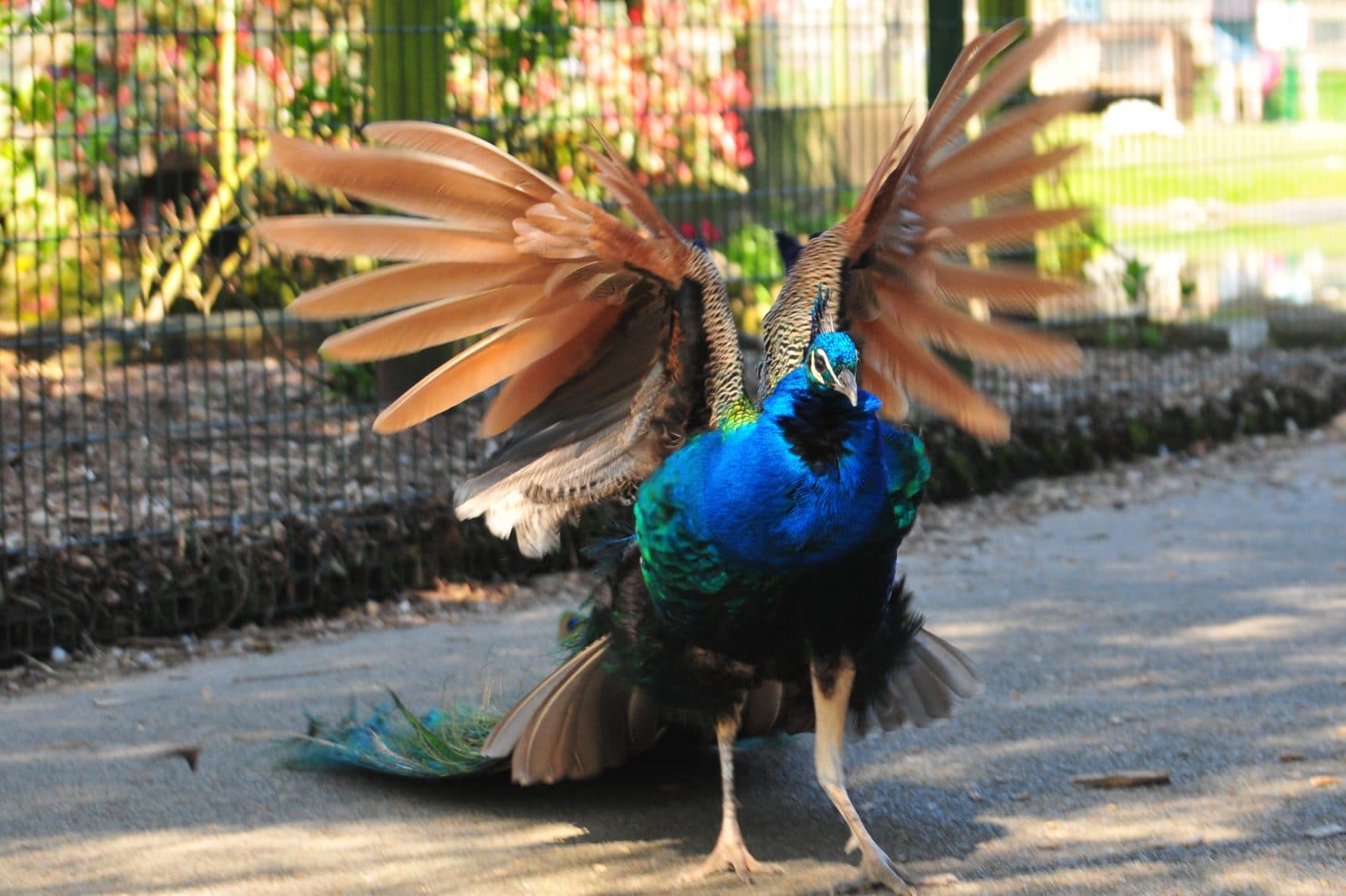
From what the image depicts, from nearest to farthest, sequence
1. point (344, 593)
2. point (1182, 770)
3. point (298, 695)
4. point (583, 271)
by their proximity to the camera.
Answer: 1. point (583, 271)
2. point (1182, 770)
3. point (298, 695)
4. point (344, 593)

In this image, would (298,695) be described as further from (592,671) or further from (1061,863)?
(1061,863)

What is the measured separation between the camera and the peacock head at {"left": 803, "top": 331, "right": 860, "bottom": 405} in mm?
3227

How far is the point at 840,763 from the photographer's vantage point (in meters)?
3.74

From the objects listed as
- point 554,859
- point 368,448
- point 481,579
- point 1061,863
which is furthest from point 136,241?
point 1061,863

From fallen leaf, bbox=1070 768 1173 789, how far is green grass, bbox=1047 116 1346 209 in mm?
4158

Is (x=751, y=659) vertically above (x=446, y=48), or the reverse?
(x=446, y=48)

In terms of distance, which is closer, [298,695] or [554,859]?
[554,859]

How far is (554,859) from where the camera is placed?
3.78 m

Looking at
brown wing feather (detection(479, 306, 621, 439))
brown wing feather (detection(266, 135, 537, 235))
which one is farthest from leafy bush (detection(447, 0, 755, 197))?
brown wing feather (detection(266, 135, 537, 235))

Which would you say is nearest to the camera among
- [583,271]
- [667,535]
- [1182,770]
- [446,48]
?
[667,535]

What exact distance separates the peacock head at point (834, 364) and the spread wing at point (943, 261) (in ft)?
1.77

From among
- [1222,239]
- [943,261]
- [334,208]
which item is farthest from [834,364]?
[1222,239]

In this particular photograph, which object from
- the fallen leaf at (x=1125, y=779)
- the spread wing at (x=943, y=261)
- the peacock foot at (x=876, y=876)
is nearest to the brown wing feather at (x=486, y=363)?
the spread wing at (x=943, y=261)

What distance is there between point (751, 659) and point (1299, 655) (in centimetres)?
251
